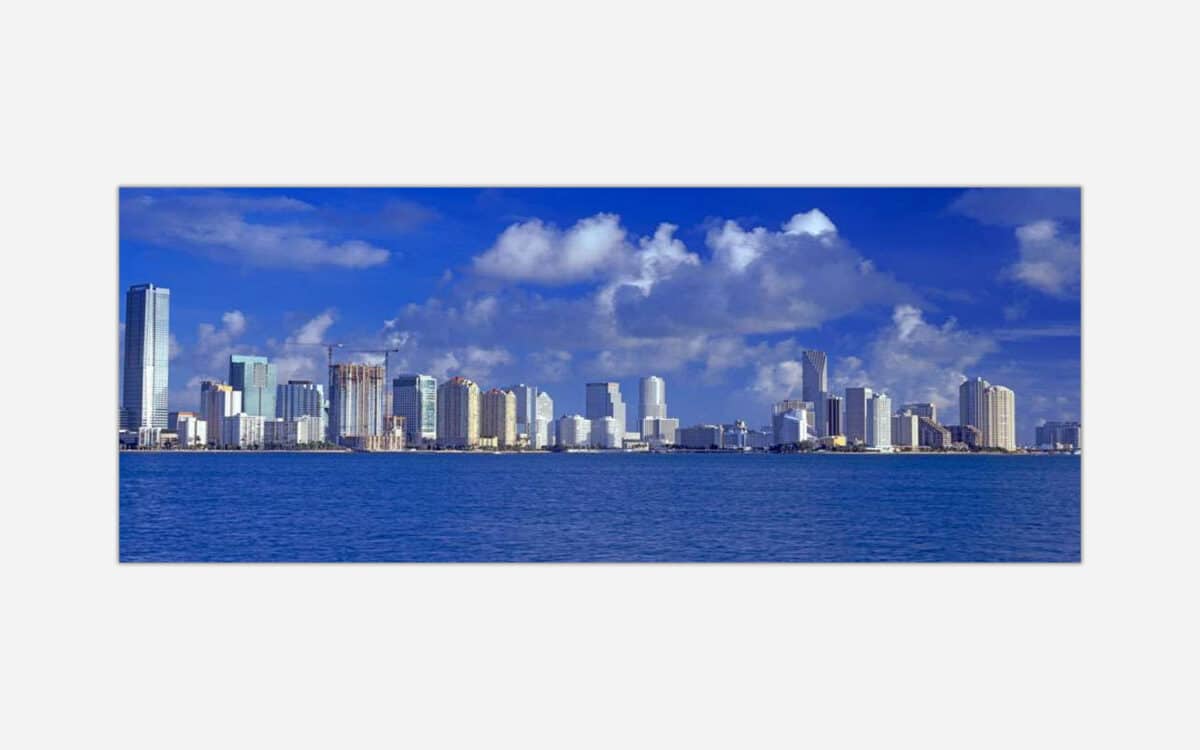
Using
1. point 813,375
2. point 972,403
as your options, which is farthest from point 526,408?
point 972,403

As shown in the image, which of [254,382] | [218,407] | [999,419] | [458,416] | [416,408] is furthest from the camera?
[458,416]

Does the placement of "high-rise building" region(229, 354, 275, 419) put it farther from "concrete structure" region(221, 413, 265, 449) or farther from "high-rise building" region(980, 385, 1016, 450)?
"high-rise building" region(980, 385, 1016, 450)

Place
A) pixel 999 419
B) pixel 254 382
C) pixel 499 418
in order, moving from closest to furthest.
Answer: pixel 999 419, pixel 499 418, pixel 254 382

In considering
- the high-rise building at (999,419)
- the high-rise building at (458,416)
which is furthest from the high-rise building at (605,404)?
the high-rise building at (999,419)

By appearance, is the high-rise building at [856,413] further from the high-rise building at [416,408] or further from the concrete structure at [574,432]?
the high-rise building at [416,408]

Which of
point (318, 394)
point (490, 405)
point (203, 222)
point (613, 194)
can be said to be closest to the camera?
point (613, 194)

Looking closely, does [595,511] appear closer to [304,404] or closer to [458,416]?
[458,416]

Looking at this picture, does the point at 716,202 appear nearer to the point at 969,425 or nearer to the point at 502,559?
the point at 502,559
